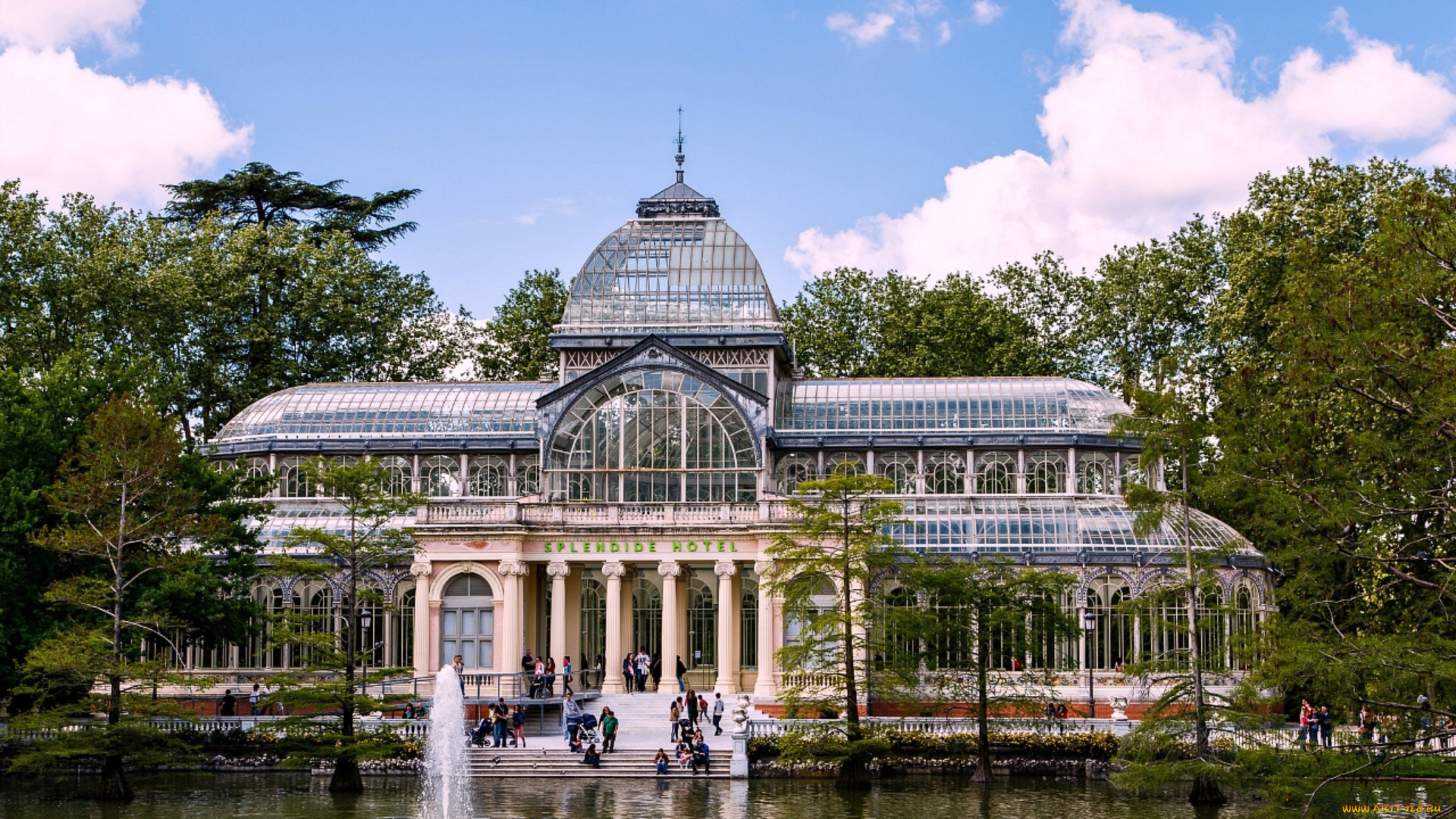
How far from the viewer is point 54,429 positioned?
47156 mm

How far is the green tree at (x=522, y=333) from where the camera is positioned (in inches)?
3238

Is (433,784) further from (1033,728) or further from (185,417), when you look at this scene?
(185,417)

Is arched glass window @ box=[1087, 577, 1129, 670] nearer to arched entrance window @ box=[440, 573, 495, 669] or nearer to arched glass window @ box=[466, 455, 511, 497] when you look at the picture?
arched entrance window @ box=[440, 573, 495, 669]

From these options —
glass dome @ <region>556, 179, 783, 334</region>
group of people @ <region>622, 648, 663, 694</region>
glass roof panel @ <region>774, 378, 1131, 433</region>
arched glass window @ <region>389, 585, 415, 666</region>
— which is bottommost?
group of people @ <region>622, 648, 663, 694</region>

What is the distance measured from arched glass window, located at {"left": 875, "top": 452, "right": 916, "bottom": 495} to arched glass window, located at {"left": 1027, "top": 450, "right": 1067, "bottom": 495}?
14.8ft

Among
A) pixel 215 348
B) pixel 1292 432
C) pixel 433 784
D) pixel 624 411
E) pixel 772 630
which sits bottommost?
pixel 433 784

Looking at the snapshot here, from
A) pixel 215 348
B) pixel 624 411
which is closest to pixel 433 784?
pixel 624 411

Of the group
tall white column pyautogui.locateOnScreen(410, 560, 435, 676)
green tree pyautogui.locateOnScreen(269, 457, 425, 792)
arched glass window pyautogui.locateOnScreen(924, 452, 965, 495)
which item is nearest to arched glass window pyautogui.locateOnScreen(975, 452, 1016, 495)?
arched glass window pyautogui.locateOnScreen(924, 452, 965, 495)

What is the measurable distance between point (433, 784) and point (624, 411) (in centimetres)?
2083

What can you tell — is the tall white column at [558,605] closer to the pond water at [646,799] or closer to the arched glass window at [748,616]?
the arched glass window at [748,616]

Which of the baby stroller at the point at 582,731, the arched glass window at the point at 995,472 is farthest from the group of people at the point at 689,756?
the arched glass window at the point at 995,472

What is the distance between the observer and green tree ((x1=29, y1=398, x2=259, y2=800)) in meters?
40.8

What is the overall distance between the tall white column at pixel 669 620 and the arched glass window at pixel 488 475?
390 inches

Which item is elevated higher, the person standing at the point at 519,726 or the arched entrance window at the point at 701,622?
the arched entrance window at the point at 701,622
